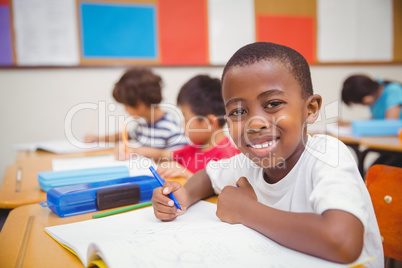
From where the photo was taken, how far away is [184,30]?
9.66 ft

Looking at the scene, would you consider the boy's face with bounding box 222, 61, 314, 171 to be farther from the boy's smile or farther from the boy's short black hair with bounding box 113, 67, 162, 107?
the boy's short black hair with bounding box 113, 67, 162, 107

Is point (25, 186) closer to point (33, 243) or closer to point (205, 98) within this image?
point (33, 243)

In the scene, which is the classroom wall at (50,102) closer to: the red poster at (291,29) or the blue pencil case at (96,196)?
the red poster at (291,29)

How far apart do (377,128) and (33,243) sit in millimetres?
2058

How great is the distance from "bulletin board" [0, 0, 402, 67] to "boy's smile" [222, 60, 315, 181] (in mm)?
2247

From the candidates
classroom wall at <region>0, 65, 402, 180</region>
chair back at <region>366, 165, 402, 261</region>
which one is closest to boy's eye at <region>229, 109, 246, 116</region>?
chair back at <region>366, 165, 402, 261</region>

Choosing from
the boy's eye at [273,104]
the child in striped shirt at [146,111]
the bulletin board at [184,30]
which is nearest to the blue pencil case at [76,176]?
the boy's eye at [273,104]

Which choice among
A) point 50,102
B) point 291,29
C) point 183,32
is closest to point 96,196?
point 50,102

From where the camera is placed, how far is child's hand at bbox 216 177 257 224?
0.62 metres

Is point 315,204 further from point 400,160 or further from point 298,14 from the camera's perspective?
point 298,14

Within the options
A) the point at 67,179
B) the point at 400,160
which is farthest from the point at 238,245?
the point at 400,160

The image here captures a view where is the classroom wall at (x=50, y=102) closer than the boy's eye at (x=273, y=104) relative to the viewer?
No

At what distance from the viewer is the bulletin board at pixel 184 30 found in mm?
2598

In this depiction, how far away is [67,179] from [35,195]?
0.09 m
